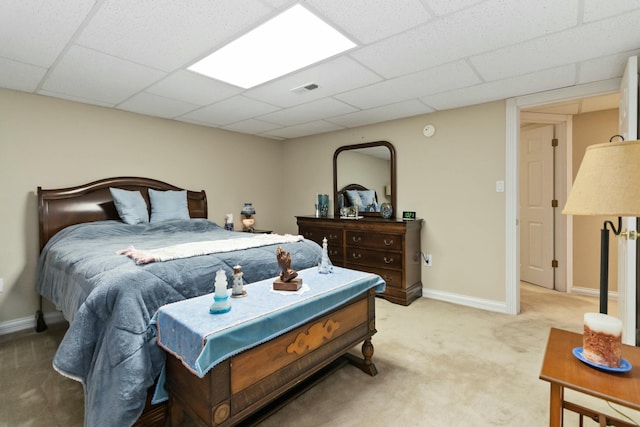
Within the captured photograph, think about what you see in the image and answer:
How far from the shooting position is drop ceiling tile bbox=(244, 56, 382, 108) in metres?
2.42

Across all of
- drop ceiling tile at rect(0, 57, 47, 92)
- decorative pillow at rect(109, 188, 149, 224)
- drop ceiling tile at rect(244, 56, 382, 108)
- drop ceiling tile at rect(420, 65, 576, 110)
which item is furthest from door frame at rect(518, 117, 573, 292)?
drop ceiling tile at rect(0, 57, 47, 92)

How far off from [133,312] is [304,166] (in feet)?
12.7

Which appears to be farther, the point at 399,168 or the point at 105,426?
the point at 399,168

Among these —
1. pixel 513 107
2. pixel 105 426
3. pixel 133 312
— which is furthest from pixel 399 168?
pixel 105 426

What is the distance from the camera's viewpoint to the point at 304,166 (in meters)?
5.14

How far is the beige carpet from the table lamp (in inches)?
50.2

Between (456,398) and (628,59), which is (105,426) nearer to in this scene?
(456,398)

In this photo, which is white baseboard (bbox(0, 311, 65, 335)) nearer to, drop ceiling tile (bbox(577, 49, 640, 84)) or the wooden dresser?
the wooden dresser

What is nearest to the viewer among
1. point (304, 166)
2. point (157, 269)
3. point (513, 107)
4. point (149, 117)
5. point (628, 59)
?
point (157, 269)

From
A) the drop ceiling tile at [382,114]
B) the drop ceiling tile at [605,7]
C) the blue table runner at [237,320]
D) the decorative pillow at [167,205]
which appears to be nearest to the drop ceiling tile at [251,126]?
A: the drop ceiling tile at [382,114]

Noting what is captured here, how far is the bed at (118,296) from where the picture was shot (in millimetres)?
1450

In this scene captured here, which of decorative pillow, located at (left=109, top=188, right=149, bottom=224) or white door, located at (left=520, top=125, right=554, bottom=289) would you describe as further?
white door, located at (left=520, top=125, right=554, bottom=289)

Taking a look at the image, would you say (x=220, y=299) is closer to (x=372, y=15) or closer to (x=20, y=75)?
(x=372, y=15)

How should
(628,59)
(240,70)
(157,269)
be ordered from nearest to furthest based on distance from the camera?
(157,269), (628,59), (240,70)
